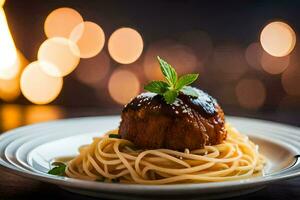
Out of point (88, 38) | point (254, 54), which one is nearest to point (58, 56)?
point (88, 38)

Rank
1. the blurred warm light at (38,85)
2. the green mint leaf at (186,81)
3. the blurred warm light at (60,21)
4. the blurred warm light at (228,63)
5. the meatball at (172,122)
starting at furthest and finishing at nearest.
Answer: the blurred warm light at (38,85), the blurred warm light at (60,21), the blurred warm light at (228,63), the green mint leaf at (186,81), the meatball at (172,122)

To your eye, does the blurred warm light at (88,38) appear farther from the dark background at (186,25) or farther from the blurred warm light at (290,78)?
the blurred warm light at (290,78)

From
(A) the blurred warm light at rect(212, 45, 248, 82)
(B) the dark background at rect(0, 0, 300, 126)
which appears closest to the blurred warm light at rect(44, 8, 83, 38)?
(B) the dark background at rect(0, 0, 300, 126)

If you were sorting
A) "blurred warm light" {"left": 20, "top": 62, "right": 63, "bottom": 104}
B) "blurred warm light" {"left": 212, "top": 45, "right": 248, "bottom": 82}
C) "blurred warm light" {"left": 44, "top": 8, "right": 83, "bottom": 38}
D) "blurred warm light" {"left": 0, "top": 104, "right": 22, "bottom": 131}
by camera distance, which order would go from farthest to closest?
"blurred warm light" {"left": 20, "top": 62, "right": 63, "bottom": 104} < "blurred warm light" {"left": 44, "top": 8, "right": 83, "bottom": 38} < "blurred warm light" {"left": 212, "top": 45, "right": 248, "bottom": 82} < "blurred warm light" {"left": 0, "top": 104, "right": 22, "bottom": 131}

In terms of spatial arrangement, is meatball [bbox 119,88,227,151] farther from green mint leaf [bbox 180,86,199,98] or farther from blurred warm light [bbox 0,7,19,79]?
blurred warm light [bbox 0,7,19,79]

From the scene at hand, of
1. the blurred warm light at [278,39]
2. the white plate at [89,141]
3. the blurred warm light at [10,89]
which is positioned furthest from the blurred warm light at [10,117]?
the blurred warm light at [278,39]

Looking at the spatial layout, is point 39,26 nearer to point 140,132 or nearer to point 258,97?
point 258,97
